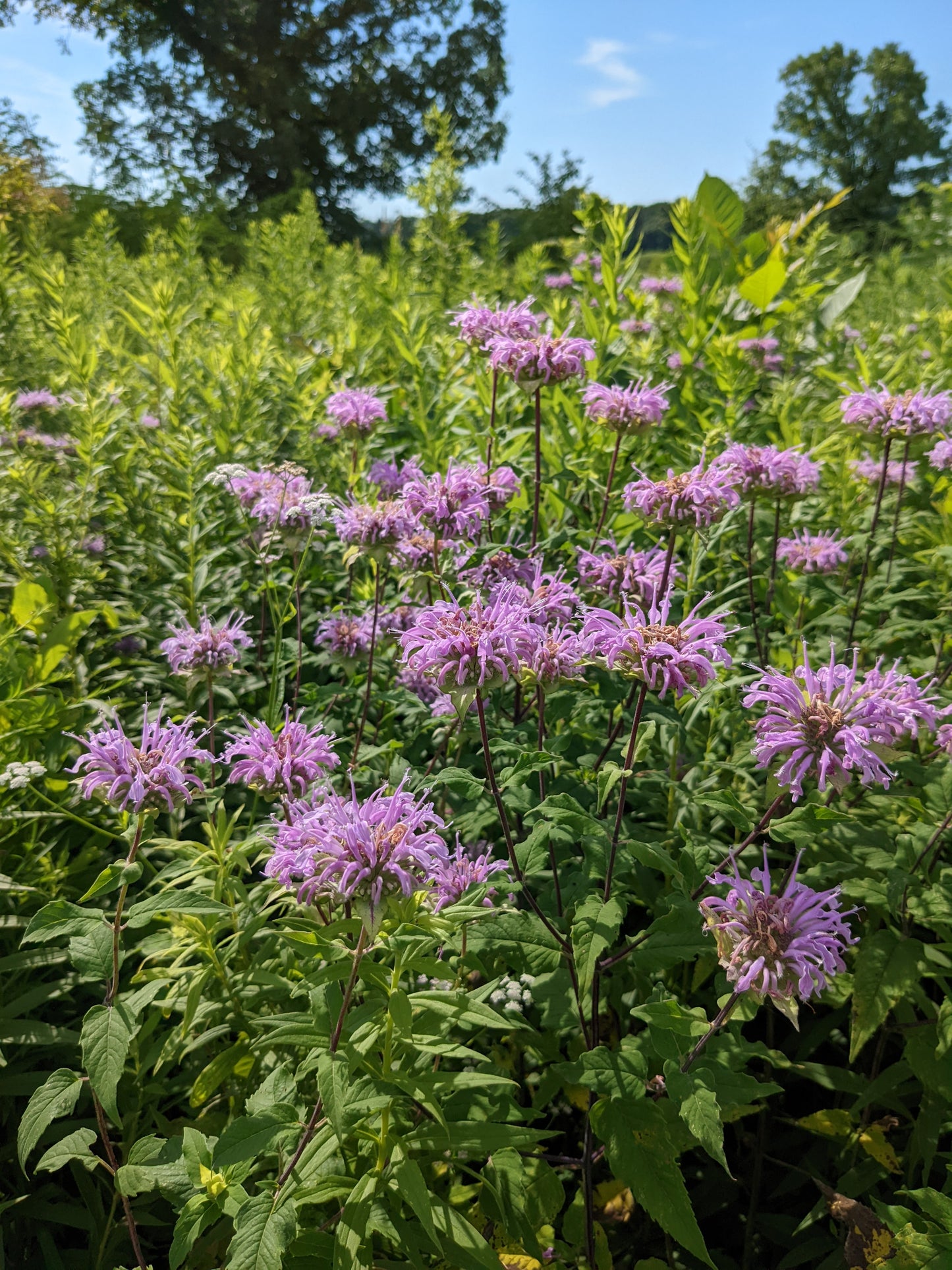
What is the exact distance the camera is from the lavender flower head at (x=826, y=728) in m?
1.35

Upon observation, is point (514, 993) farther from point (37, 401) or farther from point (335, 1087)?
point (37, 401)

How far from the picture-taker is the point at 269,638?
9.57 ft

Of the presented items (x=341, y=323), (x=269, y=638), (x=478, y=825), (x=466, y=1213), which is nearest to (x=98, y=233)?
(x=341, y=323)

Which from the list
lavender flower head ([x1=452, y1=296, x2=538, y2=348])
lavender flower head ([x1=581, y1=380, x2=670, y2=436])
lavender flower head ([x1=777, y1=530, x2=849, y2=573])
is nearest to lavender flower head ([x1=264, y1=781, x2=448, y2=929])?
lavender flower head ([x1=581, y1=380, x2=670, y2=436])

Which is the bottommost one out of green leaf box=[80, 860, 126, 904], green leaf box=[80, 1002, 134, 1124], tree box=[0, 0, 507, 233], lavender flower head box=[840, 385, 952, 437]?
green leaf box=[80, 1002, 134, 1124]

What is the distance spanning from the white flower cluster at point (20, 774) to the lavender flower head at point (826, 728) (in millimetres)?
1470

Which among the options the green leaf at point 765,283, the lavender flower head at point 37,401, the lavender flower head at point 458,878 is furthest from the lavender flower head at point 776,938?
the lavender flower head at point 37,401

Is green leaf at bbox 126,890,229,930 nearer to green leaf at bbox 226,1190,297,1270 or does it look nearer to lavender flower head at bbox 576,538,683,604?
green leaf at bbox 226,1190,297,1270

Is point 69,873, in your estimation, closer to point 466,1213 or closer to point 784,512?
point 466,1213

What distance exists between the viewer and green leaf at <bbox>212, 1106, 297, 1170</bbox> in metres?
1.21

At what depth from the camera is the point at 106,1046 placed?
1280 mm

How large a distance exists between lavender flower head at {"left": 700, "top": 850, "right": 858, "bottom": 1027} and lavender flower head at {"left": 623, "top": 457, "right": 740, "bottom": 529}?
0.86 meters

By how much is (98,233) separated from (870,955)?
619 cm

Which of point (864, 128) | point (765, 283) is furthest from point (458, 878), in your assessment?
point (864, 128)
